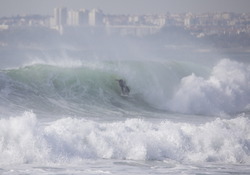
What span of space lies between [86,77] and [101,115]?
670 cm

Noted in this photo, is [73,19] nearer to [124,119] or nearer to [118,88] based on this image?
[118,88]

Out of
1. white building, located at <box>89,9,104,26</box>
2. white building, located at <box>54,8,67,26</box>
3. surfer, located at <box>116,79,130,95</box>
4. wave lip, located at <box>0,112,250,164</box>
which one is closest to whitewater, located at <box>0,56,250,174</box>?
wave lip, located at <box>0,112,250,164</box>

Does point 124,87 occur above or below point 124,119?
above

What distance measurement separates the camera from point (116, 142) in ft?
50.5

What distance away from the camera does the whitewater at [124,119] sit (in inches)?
551

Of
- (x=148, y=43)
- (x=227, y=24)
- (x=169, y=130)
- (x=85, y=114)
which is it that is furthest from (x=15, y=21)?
(x=169, y=130)

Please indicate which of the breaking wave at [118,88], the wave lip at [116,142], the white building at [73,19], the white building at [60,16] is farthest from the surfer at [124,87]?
the white building at [73,19]

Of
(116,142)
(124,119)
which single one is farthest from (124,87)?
(116,142)

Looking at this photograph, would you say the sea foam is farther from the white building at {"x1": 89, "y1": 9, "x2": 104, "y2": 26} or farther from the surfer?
the white building at {"x1": 89, "y1": 9, "x2": 104, "y2": 26}

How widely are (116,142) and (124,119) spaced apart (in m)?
6.60

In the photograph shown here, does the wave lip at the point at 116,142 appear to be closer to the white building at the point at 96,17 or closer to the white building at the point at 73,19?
the white building at the point at 73,19

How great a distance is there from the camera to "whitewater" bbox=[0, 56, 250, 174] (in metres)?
14.0

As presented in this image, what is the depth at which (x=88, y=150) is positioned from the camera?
14.9 m

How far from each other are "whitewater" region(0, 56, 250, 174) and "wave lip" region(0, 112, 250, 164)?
0.09 ft
